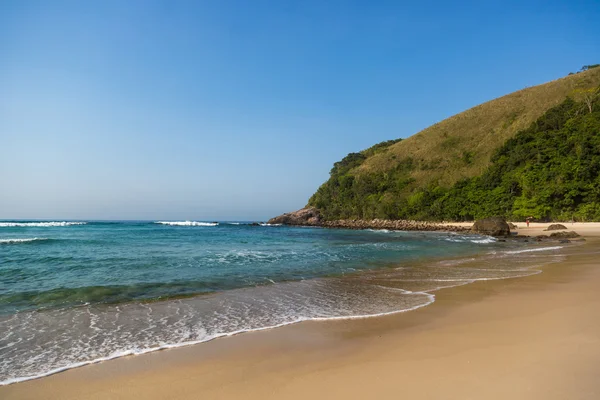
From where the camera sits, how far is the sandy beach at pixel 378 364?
334 cm

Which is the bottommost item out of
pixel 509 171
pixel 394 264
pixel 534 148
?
pixel 394 264

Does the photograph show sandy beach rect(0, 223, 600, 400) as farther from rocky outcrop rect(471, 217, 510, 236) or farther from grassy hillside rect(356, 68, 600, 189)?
grassy hillside rect(356, 68, 600, 189)

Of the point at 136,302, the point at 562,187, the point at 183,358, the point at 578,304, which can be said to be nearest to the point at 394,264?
the point at 578,304

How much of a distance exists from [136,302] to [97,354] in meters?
3.29

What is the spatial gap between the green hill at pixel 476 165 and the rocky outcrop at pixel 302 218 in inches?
87.5

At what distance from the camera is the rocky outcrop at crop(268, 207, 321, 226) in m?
81.4

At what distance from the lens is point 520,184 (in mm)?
47844

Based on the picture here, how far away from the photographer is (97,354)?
4590 mm

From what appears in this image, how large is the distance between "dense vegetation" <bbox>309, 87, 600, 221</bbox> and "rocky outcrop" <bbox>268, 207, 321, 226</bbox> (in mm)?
4154

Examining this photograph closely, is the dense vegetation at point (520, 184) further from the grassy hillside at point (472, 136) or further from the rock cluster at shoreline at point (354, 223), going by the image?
the rock cluster at shoreline at point (354, 223)

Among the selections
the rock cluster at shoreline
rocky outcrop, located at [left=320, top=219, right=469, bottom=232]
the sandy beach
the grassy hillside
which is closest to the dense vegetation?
the grassy hillside

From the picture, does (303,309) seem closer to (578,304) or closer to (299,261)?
(578,304)

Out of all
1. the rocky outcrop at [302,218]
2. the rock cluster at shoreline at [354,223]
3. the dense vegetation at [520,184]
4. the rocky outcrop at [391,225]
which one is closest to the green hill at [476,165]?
the dense vegetation at [520,184]

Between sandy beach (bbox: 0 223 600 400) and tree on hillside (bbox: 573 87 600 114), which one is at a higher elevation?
tree on hillside (bbox: 573 87 600 114)
